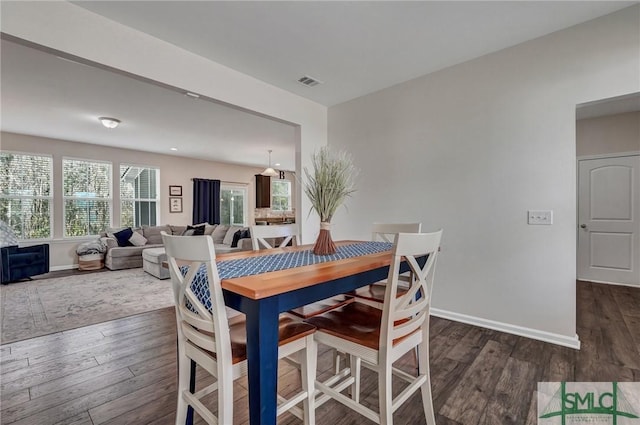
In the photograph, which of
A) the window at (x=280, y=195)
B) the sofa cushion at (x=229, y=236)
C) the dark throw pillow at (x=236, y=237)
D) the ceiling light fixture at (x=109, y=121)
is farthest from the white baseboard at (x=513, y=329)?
the window at (x=280, y=195)

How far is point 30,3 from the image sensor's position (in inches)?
73.5

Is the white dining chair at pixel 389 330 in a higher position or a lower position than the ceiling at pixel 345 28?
lower

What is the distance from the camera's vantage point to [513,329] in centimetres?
268

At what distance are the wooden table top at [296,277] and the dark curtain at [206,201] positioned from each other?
7090 mm

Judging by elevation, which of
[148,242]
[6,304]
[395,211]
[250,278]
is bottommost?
[6,304]

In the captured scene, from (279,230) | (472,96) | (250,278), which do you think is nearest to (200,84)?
(279,230)

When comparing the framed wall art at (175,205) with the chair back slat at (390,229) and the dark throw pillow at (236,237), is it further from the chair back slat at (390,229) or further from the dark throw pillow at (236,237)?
the chair back slat at (390,229)

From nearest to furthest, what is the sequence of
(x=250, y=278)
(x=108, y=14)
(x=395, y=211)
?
(x=250, y=278), (x=108, y=14), (x=395, y=211)

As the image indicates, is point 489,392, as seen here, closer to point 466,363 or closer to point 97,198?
point 466,363

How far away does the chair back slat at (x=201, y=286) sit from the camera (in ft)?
3.54

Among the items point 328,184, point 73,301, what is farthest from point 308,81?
point 73,301

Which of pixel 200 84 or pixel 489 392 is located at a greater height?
pixel 200 84

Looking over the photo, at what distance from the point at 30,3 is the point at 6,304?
367 cm

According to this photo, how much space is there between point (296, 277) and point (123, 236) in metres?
6.38
